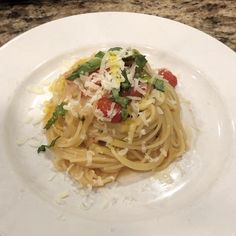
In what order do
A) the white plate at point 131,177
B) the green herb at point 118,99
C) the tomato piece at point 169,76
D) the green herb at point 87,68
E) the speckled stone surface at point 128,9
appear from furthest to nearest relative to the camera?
1. the speckled stone surface at point 128,9
2. the tomato piece at point 169,76
3. the green herb at point 87,68
4. the green herb at point 118,99
5. the white plate at point 131,177

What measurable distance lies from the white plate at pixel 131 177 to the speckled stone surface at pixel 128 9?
340 mm

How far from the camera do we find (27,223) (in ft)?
4.24

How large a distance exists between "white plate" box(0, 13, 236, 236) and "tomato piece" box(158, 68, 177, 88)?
0.14ft

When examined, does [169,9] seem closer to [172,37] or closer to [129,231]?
[172,37]

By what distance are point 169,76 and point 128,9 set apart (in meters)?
0.65

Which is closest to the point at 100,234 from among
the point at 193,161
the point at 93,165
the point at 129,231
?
the point at 129,231

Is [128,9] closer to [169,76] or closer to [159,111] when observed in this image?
[169,76]

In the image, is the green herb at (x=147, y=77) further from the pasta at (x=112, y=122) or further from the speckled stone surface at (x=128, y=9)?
the speckled stone surface at (x=128, y=9)

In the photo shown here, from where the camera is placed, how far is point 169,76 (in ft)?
5.90

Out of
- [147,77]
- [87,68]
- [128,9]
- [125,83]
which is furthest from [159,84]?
[128,9]

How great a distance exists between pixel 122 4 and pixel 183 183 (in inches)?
45.9

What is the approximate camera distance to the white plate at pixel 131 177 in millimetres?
1312

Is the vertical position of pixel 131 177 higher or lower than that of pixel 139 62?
lower

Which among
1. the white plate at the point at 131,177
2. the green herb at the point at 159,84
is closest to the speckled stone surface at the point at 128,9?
the white plate at the point at 131,177
